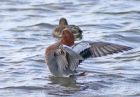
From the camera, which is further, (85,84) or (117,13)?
(117,13)

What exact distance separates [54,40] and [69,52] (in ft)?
15.7

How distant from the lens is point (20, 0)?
1867cm

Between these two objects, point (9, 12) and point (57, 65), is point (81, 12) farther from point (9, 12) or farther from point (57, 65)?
point (57, 65)

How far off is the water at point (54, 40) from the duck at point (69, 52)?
269 mm

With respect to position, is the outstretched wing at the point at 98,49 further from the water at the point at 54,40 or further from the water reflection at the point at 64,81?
the water reflection at the point at 64,81

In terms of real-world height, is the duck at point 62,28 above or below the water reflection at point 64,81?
above

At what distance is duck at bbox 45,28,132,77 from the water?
269 mm

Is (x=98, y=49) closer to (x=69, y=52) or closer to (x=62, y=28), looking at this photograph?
(x=69, y=52)

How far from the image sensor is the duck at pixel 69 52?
9656 mm

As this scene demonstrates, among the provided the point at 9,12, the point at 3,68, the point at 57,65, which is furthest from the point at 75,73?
the point at 9,12

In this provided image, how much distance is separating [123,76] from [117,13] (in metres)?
6.47

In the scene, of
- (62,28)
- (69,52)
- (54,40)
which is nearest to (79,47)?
(69,52)

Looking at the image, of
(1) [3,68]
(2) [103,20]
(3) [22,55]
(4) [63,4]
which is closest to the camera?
(1) [3,68]

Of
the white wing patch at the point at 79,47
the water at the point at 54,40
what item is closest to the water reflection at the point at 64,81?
the water at the point at 54,40
